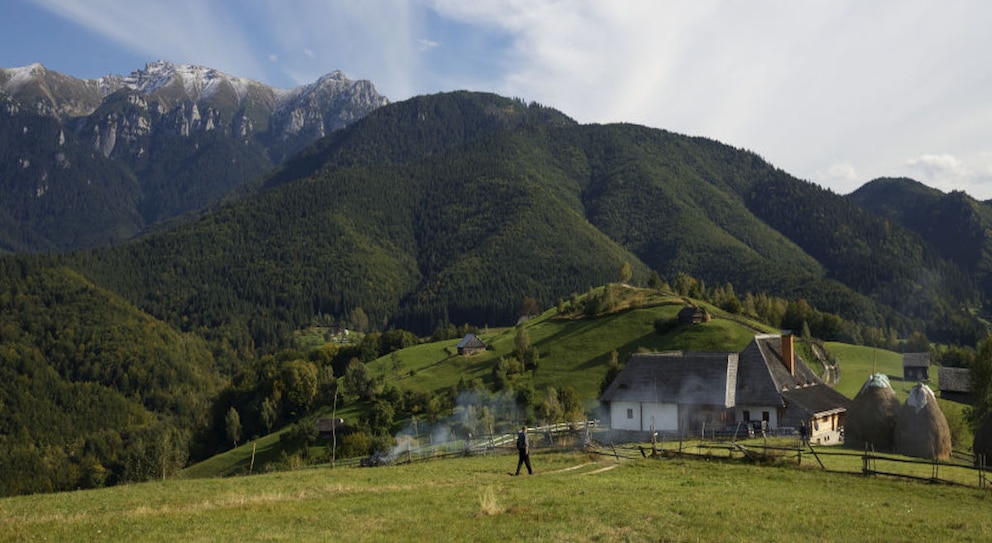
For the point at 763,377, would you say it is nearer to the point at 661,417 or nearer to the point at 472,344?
the point at 661,417

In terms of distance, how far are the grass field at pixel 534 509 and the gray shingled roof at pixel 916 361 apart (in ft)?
300

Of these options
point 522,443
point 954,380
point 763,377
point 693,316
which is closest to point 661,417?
point 763,377

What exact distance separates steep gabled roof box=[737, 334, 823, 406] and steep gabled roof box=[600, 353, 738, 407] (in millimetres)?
817

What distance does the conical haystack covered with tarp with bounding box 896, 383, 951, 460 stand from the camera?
135 ft

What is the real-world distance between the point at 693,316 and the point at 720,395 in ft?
132

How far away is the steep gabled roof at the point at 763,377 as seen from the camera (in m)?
60.9

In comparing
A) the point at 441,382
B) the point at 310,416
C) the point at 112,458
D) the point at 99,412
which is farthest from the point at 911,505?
the point at 99,412

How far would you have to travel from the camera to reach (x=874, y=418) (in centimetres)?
4503

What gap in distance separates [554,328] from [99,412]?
136 metres

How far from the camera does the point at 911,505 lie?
24891mm

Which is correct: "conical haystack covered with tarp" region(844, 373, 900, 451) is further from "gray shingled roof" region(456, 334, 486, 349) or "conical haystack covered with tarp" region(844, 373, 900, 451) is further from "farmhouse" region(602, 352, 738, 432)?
"gray shingled roof" region(456, 334, 486, 349)

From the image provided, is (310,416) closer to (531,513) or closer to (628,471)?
(628,471)

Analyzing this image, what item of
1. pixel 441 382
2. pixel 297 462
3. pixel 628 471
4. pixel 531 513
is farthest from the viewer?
pixel 441 382

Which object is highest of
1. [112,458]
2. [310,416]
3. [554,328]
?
[554,328]
